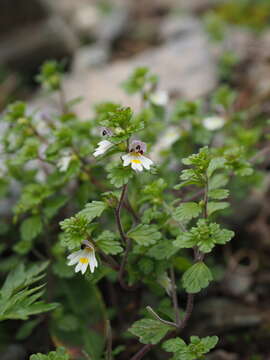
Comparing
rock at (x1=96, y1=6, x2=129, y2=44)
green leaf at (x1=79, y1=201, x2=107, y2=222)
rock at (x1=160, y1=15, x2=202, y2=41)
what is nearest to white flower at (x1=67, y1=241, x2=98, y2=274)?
green leaf at (x1=79, y1=201, x2=107, y2=222)

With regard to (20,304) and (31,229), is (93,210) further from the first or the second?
(31,229)

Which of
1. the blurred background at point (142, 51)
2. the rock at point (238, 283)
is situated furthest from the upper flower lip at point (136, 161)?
the blurred background at point (142, 51)

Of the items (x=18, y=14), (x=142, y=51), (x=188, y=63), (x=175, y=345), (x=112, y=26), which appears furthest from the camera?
(x=112, y=26)

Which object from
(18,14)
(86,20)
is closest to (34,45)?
(18,14)

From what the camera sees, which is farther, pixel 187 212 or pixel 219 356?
pixel 219 356

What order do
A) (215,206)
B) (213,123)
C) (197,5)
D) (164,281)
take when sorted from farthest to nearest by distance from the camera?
(197,5)
(213,123)
(164,281)
(215,206)

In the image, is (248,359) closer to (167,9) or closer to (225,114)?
(225,114)

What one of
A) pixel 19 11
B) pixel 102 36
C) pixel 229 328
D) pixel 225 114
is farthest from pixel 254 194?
pixel 102 36
